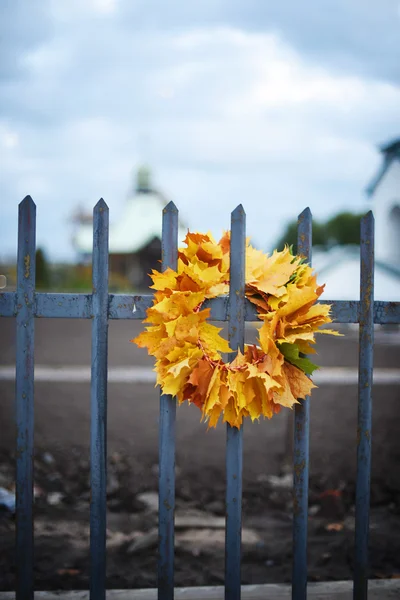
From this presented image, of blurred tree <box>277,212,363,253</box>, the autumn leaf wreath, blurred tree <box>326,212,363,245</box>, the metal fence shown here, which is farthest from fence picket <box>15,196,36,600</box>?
blurred tree <box>326,212,363,245</box>

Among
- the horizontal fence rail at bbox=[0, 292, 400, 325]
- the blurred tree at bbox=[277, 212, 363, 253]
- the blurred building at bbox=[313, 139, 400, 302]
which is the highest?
the blurred tree at bbox=[277, 212, 363, 253]

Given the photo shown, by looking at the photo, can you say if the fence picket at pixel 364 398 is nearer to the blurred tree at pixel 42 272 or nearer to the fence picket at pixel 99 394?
the fence picket at pixel 99 394

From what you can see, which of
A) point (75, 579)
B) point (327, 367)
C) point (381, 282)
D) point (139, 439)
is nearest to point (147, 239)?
point (381, 282)

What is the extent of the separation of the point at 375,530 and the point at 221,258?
2.74 meters

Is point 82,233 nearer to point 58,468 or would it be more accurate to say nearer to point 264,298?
point 58,468

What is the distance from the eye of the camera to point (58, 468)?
205 inches

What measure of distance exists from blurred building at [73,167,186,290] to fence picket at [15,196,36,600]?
1525 inches

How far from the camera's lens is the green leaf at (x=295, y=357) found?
2064 millimetres

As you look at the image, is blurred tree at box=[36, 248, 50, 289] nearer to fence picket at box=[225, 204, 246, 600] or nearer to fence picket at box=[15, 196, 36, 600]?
fence picket at box=[15, 196, 36, 600]

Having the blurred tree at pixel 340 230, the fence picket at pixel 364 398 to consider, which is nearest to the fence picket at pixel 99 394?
the fence picket at pixel 364 398

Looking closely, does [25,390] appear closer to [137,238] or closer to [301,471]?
[301,471]

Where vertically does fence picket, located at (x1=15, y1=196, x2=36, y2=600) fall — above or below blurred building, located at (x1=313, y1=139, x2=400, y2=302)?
below

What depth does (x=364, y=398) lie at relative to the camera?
7.68 feet

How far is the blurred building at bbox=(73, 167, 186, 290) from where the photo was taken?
45.8 meters
